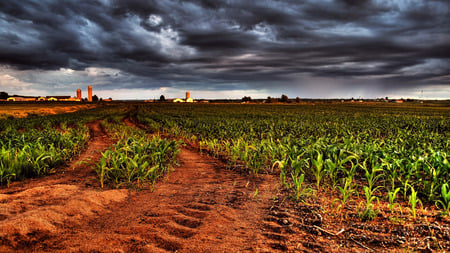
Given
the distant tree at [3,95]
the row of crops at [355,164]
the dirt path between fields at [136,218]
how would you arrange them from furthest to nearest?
the distant tree at [3,95], the row of crops at [355,164], the dirt path between fields at [136,218]

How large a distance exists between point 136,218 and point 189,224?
0.85 m

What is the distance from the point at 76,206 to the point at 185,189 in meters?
2.06

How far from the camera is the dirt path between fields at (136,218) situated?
8.96 ft

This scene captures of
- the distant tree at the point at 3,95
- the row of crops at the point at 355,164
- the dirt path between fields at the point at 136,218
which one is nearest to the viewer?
the dirt path between fields at the point at 136,218

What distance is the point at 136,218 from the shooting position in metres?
3.47

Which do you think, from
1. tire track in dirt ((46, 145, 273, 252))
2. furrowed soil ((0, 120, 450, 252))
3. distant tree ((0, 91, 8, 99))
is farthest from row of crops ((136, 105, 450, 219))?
distant tree ((0, 91, 8, 99))

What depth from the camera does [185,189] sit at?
16.4 ft

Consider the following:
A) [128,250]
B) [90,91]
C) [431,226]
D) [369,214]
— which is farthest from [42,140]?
[90,91]

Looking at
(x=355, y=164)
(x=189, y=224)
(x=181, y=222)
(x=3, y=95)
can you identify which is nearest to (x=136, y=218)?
(x=181, y=222)

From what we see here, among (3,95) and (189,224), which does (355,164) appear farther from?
(3,95)

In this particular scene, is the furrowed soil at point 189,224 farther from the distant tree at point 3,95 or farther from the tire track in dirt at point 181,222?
the distant tree at point 3,95

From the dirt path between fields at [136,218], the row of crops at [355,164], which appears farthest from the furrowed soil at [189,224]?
the row of crops at [355,164]

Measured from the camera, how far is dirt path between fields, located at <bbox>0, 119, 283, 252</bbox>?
2732mm

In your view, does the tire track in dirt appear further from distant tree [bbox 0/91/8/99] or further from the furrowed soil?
distant tree [bbox 0/91/8/99]
